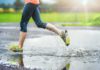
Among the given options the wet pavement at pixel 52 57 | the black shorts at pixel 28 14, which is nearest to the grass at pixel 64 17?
the wet pavement at pixel 52 57

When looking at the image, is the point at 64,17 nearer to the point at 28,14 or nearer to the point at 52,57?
the point at 28,14

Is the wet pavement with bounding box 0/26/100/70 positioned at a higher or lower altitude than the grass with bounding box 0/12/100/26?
higher

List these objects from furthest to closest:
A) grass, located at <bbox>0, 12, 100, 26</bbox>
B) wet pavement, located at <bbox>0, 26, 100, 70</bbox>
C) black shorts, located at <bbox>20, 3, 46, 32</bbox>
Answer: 1. grass, located at <bbox>0, 12, 100, 26</bbox>
2. black shorts, located at <bbox>20, 3, 46, 32</bbox>
3. wet pavement, located at <bbox>0, 26, 100, 70</bbox>

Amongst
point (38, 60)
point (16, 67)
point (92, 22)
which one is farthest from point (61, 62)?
point (92, 22)

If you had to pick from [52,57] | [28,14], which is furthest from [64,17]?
[52,57]

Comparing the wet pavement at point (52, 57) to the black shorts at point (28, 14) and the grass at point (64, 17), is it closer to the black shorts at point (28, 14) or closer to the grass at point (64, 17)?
the black shorts at point (28, 14)

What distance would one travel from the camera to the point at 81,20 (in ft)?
71.1

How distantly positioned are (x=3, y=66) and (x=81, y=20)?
45.9 ft

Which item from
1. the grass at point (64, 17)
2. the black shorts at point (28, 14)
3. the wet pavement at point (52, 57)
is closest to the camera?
the wet pavement at point (52, 57)

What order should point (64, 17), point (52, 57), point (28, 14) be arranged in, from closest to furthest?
point (52, 57), point (28, 14), point (64, 17)

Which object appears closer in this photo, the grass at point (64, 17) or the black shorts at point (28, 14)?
the black shorts at point (28, 14)

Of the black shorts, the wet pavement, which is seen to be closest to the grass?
the wet pavement

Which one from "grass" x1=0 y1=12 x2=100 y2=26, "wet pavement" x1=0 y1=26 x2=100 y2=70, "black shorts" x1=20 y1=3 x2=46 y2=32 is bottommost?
"grass" x1=0 y1=12 x2=100 y2=26

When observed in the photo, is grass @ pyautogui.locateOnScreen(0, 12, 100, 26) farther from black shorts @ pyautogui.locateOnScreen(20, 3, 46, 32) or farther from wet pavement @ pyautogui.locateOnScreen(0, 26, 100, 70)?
black shorts @ pyautogui.locateOnScreen(20, 3, 46, 32)
